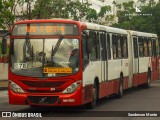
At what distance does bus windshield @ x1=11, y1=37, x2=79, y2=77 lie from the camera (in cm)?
1534

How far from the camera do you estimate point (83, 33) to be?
15953 millimetres

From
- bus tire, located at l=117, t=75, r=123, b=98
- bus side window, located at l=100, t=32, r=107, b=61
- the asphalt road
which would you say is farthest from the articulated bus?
bus tire, located at l=117, t=75, r=123, b=98

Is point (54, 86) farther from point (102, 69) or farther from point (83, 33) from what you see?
point (102, 69)

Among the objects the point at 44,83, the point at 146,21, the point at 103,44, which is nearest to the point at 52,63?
the point at 44,83

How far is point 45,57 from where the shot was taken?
1547 centimetres

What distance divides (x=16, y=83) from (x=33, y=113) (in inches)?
41.1

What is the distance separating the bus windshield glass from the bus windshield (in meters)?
0.22

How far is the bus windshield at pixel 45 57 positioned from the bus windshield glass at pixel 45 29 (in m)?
0.22

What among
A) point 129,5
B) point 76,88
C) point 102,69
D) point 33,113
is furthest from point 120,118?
point 129,5

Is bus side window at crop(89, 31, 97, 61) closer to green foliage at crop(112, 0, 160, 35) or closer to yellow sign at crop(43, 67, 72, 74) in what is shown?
yellow sign at crop(43, 67, 72, 74)

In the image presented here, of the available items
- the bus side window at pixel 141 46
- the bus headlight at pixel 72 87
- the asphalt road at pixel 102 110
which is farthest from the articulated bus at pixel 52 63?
the bus side window at pixel 141 46

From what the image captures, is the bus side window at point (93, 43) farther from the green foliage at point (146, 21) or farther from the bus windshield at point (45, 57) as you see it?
the green foliage at point (146, 21)

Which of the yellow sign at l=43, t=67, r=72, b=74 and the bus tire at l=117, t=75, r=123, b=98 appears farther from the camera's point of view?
the bus tire at l=117, t=75, r=123, b=98

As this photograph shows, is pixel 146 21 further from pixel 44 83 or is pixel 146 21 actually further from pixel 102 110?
pixel 44 83
